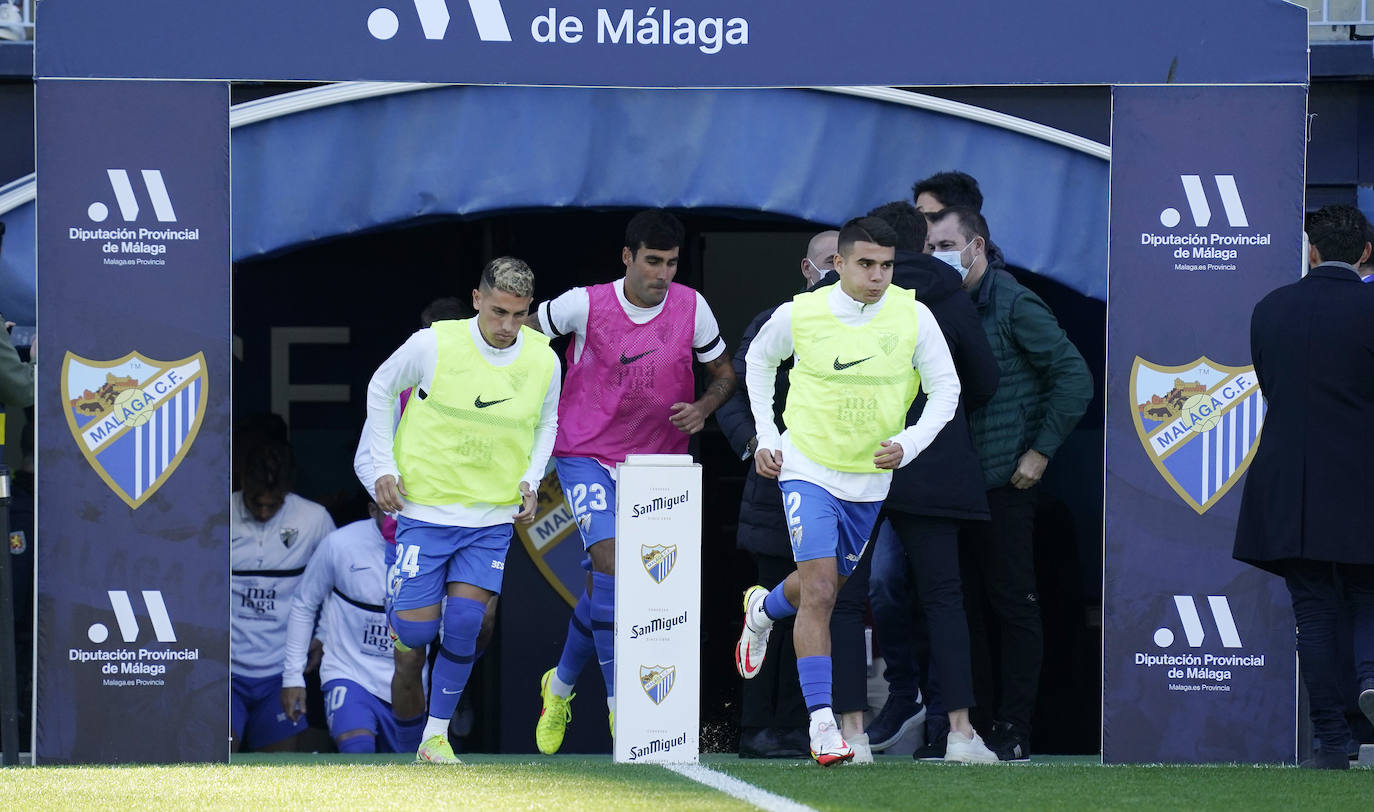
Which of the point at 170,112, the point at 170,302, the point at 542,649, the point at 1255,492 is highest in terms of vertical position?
the point at 170,112

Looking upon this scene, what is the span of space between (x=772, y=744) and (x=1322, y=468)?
236cm

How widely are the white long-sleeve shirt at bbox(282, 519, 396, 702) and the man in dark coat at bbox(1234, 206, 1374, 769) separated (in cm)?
373

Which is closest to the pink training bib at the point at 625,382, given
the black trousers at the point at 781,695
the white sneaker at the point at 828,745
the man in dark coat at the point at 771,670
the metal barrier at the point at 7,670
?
the man in dark coat at the point at 771,670

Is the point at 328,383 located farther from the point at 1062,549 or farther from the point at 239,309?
the point at 1062,549

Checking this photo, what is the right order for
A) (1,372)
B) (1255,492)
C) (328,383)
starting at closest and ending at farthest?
(1255,492), (1,372), (328,383)

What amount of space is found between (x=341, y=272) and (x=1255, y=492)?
5348mm

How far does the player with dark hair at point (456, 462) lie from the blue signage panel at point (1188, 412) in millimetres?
2200

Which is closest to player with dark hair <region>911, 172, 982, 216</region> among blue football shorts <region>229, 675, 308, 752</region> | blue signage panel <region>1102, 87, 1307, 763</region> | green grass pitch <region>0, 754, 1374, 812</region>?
blue signage panel <region>1102, 87, 1307, 763</region>

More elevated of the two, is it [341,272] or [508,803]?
[341,272]

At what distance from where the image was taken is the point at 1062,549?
9.13 m

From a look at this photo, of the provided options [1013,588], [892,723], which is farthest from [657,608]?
[892,723]

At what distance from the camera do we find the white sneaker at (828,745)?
647 cm

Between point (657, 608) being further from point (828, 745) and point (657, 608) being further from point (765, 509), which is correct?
point (828, 745)

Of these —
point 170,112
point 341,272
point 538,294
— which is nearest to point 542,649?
point 538,294
